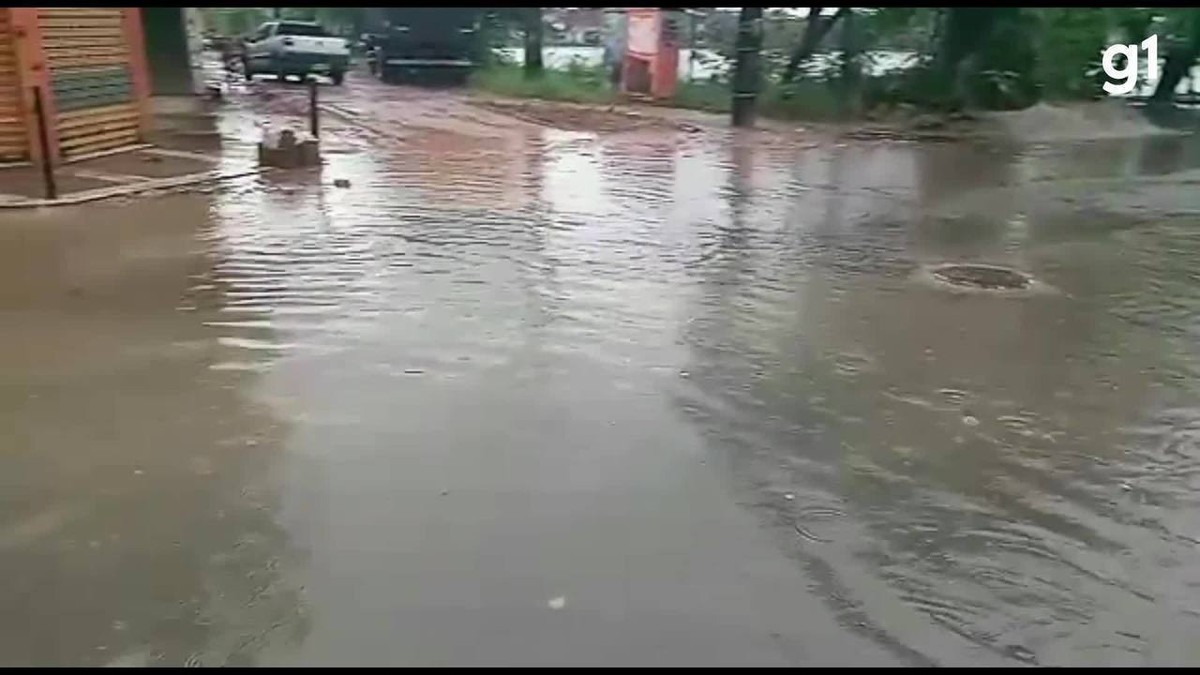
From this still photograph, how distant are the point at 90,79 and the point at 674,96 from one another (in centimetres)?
1412

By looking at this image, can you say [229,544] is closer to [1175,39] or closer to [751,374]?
[751,374]

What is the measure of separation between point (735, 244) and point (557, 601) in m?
6.68

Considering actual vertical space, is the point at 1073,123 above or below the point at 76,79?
below

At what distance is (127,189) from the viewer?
11.5 meters

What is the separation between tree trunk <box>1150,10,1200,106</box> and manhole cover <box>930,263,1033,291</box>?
60.6 feet

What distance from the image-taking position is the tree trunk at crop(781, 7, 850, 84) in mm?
23188

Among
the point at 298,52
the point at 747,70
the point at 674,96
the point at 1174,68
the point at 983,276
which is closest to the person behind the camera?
the point at 983,276

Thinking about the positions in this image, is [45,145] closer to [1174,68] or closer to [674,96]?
[674,96]

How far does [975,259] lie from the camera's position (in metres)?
9.71

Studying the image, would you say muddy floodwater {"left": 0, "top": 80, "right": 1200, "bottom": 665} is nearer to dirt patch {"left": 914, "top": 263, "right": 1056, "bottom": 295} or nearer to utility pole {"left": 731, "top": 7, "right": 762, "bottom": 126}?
dirt patch {"left": 914, "top": 263, "right": 1056, "bottom": 295}

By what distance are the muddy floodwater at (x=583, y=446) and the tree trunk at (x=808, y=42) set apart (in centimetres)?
1349

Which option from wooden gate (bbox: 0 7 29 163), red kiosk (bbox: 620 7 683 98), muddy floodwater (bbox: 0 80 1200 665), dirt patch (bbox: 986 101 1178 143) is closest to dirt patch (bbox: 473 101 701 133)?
red kiosk (bbox: 620 7 683 98)

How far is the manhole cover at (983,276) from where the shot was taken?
872cm

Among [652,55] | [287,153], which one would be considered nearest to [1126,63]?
[652,55]
